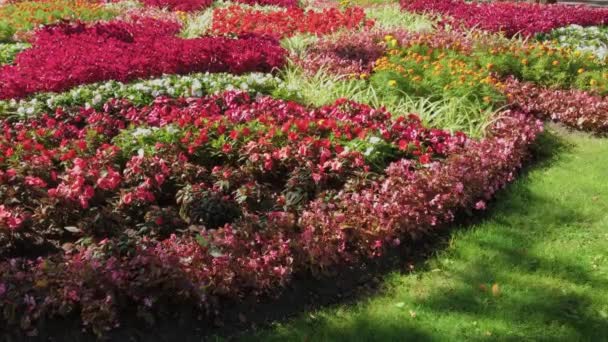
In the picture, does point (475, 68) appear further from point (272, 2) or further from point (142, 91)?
point (272, 2)

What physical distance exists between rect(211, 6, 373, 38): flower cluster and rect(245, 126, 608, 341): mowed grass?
609 cm

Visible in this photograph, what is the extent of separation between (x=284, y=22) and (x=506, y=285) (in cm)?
815

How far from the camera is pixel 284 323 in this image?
388 centimetres

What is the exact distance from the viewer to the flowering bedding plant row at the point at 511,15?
471 inches

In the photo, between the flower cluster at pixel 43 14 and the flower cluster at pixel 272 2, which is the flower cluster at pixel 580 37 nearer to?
the flower cluster at pixel 272 2

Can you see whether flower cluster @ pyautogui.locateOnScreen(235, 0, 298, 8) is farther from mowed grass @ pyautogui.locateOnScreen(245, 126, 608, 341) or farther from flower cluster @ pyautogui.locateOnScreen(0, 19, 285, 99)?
mowed grass @ pyautogui.locateOnScreen(245, 126, 608, 341)

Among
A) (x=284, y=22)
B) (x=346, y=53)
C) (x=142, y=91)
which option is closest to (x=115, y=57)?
(x=142, y=91)

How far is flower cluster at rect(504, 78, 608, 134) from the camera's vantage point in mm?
7332

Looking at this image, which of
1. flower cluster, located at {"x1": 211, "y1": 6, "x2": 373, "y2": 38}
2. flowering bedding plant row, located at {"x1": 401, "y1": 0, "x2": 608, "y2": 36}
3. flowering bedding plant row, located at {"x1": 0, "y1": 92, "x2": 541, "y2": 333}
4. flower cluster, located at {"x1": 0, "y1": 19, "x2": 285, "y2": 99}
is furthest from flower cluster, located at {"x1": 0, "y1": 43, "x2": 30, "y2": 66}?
flowering bedding plant row, located at {"x1": 401, "y1": 0, "x2": 608, "y2": 36}

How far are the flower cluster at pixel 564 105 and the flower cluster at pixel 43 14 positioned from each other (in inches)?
316

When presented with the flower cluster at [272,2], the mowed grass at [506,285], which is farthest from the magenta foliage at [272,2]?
the mowed grass at [506,285]

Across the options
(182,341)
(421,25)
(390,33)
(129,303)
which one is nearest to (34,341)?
(129,303)

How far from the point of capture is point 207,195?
4680 mm

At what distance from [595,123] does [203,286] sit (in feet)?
Result: 17.6
